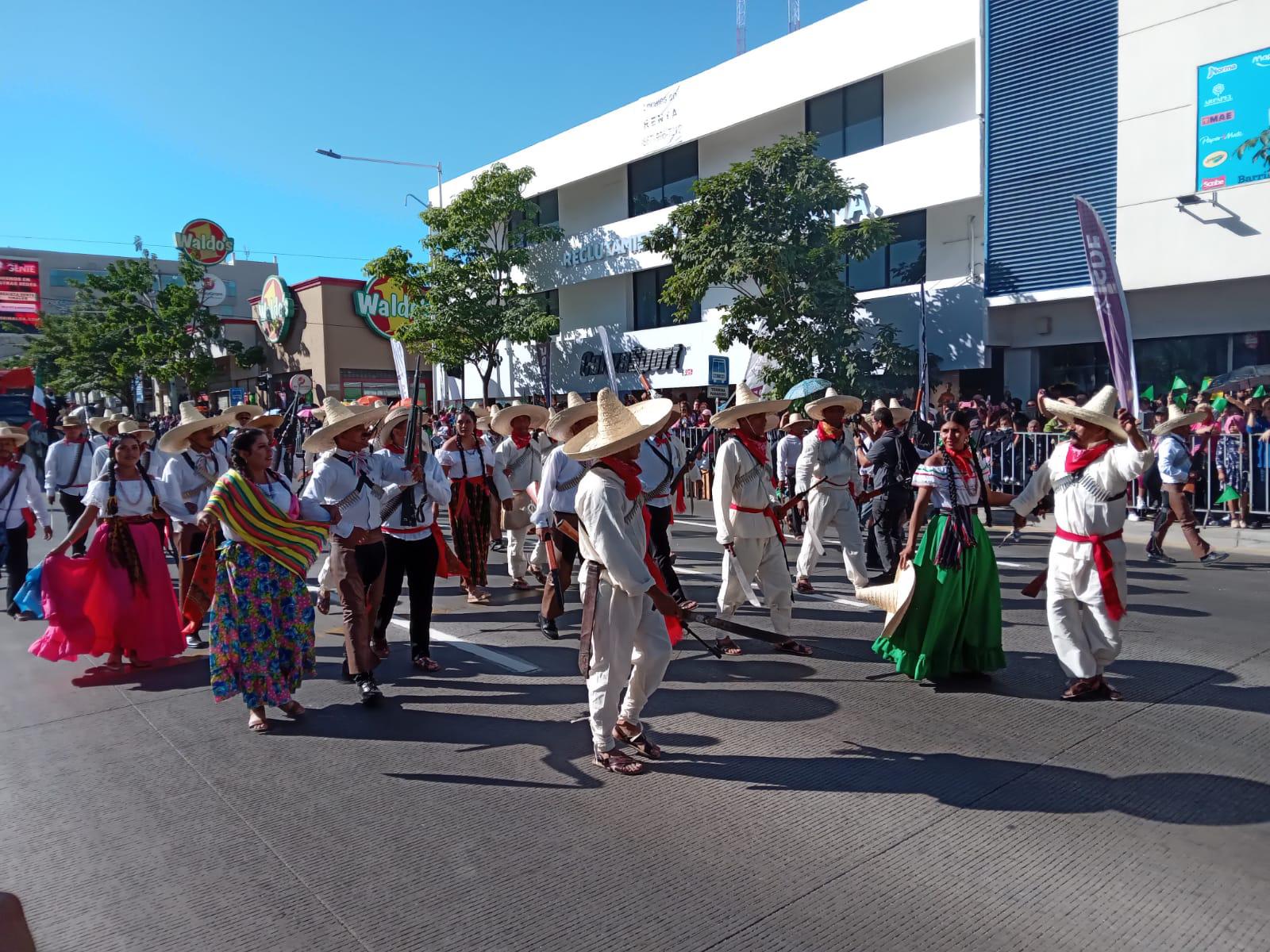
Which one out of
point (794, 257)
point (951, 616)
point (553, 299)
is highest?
point (553, 299)

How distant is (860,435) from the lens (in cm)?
1355

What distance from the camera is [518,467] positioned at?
10.2 meters

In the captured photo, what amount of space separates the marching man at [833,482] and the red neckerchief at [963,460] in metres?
2.48

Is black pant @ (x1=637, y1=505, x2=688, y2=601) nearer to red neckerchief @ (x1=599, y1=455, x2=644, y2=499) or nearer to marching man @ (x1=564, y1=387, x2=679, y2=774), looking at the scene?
marching man @ (x1=564, y1=387, x2=679, y2=774)

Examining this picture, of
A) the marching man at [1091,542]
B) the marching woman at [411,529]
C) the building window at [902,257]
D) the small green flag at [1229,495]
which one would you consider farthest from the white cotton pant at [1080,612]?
the building window at [902,257]

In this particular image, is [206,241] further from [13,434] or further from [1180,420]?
[1180,420]

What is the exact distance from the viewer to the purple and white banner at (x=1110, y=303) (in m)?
12.5

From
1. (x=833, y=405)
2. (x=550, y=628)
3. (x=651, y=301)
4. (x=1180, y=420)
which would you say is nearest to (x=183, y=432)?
(x=550, y=628)

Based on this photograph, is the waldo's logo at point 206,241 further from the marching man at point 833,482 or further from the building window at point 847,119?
the marching man at point 833,482

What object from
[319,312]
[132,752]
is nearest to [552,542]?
[132,752]

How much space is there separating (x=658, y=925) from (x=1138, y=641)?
539 cm

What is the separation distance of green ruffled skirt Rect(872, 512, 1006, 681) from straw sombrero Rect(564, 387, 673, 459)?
7.34 feet

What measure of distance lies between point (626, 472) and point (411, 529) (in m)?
2.46

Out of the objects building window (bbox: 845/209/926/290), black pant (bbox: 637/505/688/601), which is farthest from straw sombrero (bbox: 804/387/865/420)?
building window (bbox: 845/209/926/290)
